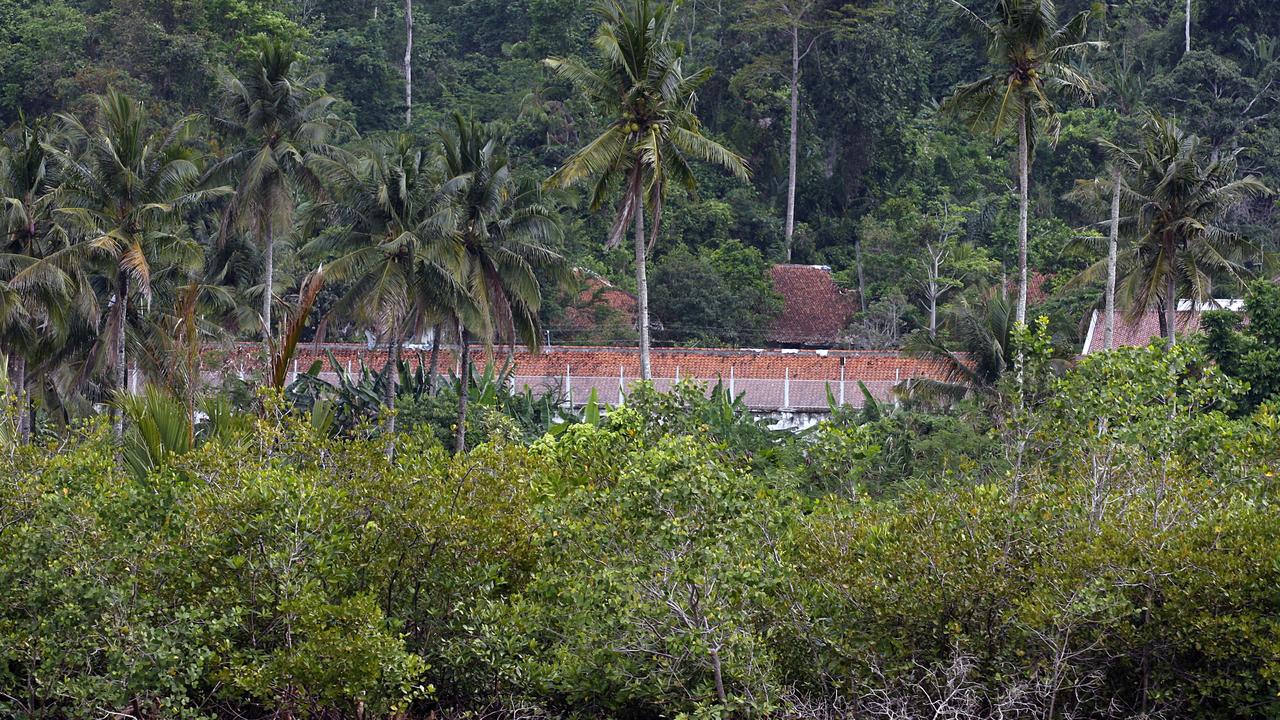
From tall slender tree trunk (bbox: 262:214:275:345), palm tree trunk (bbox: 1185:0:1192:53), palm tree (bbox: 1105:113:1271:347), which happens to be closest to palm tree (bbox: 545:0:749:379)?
palm tree (bbox: 1105:113:1271:347)

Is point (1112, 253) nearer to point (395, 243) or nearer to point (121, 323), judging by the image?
point (395, 243)

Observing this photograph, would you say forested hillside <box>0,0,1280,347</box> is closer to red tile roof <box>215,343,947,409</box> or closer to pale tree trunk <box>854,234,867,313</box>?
pale tree trunk <box>854,234,867,313</box>

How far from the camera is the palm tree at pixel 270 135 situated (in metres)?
30.7

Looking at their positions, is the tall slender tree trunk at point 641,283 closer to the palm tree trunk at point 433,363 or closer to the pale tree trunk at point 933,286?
the palm tree trunk at point 433,363

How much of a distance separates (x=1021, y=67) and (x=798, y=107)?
27594 millimetres

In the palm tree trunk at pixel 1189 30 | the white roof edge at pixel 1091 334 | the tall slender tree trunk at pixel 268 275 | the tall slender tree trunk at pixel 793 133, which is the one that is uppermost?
the palm tree trunk at pixel 1189 30

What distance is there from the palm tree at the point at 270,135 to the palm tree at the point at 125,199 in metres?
4.14

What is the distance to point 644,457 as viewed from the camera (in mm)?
11391

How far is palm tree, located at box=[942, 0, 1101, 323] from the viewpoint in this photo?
24.6 meters

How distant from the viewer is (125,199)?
84.0 feet

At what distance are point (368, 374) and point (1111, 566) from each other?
2287 cm

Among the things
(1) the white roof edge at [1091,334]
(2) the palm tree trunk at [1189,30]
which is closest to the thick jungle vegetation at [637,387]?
(2) the palm tree trunk at [1189,30]

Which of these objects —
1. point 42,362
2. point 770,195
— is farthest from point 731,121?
point 42,362

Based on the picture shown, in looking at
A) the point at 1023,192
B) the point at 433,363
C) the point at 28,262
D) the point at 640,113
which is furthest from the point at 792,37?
the point at 28,262
